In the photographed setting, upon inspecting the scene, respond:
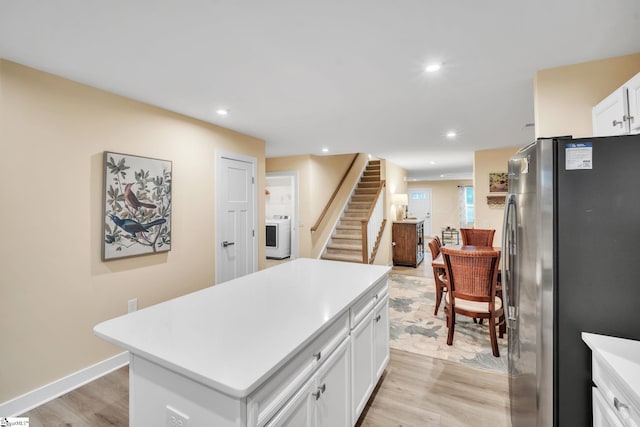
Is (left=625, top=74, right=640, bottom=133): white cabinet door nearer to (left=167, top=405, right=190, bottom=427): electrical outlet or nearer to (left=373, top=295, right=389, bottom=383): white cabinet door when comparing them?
(left=373, top=295, right=389, bottom=383): white cabinet door

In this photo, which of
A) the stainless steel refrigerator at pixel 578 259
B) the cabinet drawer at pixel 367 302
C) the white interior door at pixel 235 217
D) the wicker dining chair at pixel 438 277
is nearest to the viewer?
the stainless steel refrigerator at pixel 578 259

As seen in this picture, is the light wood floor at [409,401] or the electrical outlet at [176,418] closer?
the electrical outlet at [176,418]

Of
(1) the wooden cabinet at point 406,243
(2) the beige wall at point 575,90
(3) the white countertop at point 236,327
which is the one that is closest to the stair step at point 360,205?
(1) the wooden cabinet at point 406,243

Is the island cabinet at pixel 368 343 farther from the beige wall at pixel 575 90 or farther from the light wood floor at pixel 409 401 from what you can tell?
the beige wall at pixel 575 90

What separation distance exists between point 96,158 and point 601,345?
335 cm

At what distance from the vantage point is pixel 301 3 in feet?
4.53

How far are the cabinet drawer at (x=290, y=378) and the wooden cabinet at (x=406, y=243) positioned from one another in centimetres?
521

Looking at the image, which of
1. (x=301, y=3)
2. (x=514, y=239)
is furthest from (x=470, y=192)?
(x=301, y=3)

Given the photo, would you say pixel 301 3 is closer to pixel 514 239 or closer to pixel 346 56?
pixel 346 56

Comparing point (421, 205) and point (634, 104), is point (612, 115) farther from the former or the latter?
point (421, 205)

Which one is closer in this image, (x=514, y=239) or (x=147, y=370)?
(x=147, y=370)

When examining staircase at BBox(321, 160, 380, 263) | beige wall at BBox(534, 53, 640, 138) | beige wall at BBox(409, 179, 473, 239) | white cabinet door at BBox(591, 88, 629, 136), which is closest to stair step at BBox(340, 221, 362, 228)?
staircase at BBox(321, 160, 380, 263)

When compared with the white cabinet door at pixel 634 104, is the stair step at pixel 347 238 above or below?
below

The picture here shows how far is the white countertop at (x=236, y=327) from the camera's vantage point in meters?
0.94
